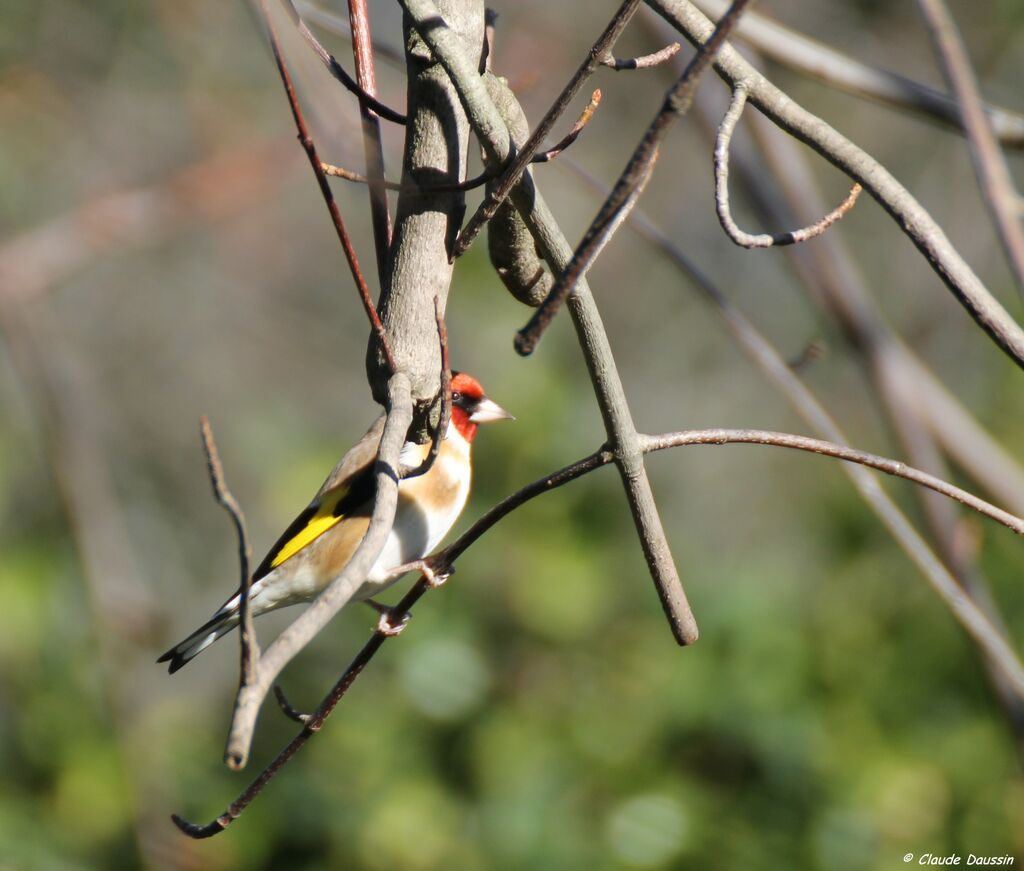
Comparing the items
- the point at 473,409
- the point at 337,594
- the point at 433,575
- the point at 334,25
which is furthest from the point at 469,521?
the point at 337,594

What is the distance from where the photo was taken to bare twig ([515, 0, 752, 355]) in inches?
38.2

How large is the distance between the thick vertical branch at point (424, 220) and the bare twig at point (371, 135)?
0.05m

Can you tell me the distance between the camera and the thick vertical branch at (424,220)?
136cm

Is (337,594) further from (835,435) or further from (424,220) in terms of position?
(835,435)

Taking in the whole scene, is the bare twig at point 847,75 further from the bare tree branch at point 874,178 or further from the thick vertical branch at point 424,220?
the thick vertical branch at point 424,220

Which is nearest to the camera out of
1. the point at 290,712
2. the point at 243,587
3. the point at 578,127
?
the point at 243,587

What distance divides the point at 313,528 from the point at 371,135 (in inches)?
51.2

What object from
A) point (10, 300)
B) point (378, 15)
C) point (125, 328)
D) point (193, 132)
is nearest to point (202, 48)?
point (193, 132)

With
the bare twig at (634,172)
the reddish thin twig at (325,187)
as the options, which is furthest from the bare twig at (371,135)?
the bare twig at (634,172)

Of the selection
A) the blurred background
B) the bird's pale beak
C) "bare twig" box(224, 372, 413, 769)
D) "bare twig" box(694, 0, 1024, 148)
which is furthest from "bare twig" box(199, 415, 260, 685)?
"bare twig" box(694, 0, 1024, 148)

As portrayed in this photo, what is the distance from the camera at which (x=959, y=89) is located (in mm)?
1428

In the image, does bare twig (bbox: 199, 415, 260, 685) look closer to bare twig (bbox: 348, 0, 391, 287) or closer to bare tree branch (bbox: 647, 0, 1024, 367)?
bare twig (bbox: 348, 0, 391, 287)

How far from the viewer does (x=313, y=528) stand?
2596 mm

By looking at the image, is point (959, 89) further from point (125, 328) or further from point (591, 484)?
point (125, 328)
